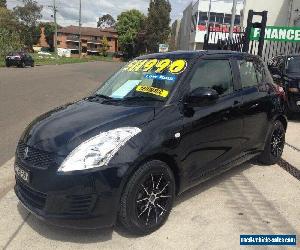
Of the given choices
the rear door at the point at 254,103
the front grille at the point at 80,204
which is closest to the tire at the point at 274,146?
the rear door at the point at 254,103

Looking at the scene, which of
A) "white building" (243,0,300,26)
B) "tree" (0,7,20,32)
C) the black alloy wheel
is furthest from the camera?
"tree" (0,7,20,32)

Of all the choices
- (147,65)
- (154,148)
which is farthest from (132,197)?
(147,65)

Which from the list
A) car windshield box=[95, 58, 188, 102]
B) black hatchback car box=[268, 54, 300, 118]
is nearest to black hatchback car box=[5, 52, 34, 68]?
black hatchback car box=[268, 54, 300, 118]

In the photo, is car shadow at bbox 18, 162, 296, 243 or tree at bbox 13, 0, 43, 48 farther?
tree at bbox 13, 0, 43, 48

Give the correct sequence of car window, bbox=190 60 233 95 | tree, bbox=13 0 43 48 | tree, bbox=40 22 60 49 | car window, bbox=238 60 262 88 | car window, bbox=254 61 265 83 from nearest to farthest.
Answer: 1. car window, bbox=190 60 233 95
2. car window, bbox=238 60 262 88
3. car window, bbox=254 61 265 83
4. tree, bbox=13 0 43 48
5. tree, bbox=40 22 60 49

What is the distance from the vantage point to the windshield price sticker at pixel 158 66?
4.61 meters

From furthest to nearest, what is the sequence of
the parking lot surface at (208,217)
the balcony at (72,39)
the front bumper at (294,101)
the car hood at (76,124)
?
the balcony at (72,39) → the front bumper at (294,101) → the parking lot surface at (208,217) → the car hood at (76,124)

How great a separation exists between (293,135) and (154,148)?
559 cm

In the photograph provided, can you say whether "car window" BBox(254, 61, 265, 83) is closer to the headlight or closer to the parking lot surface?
the parking lot surface

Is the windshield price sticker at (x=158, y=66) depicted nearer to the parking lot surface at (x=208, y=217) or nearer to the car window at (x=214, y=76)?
the car window at (x=214, y=76)

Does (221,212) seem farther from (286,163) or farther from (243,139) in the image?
(286,163)

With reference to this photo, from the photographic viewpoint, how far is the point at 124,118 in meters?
3.90

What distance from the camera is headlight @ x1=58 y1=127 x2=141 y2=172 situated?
11.4ft

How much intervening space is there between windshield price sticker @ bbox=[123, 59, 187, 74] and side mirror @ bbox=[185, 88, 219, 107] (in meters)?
0.38
